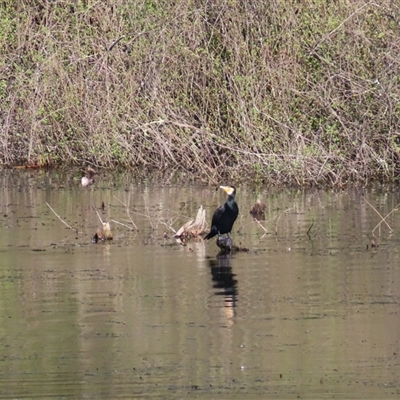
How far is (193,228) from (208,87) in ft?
22.5

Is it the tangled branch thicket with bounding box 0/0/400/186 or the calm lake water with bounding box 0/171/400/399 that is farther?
the tangled branch thicket with bounding box 0/0/400/186

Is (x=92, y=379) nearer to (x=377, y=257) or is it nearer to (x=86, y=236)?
(x=377, y=257)

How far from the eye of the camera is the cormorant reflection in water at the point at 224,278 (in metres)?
12.0

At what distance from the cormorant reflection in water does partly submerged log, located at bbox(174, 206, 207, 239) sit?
1.20 meters

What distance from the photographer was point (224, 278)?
12.9 meters

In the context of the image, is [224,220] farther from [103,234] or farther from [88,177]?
[88,177]

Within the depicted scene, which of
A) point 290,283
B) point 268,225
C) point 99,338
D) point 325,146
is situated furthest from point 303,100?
point 99,338

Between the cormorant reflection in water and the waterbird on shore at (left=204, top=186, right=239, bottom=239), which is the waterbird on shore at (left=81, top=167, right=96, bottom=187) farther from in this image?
the cormorant reflection in water

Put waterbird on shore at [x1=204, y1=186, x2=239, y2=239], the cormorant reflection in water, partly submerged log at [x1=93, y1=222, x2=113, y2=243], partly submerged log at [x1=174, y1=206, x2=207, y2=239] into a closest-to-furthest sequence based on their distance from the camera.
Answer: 1. the cormorant reflection in water
2. waterbird on shore at [x1=204, y1=186, x2=239, y2=239]
3. partly submerged log at [x1=93, y1=222, x2=113, y2=243]
4. partly submerged log at [x1=174, y1=206, x2=207, y2=239]

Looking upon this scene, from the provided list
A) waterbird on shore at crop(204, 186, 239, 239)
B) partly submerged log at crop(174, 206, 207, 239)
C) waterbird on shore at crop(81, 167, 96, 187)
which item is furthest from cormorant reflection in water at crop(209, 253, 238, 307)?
waterbird on shore at crop(81, 167, 96, 187)

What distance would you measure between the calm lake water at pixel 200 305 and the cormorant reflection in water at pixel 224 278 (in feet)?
0.07

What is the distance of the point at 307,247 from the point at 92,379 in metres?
5.98

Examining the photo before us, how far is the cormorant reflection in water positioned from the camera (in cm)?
1204

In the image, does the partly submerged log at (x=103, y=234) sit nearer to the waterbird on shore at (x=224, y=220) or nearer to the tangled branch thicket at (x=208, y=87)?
the waterbird on shore at (x=224, y=220)
